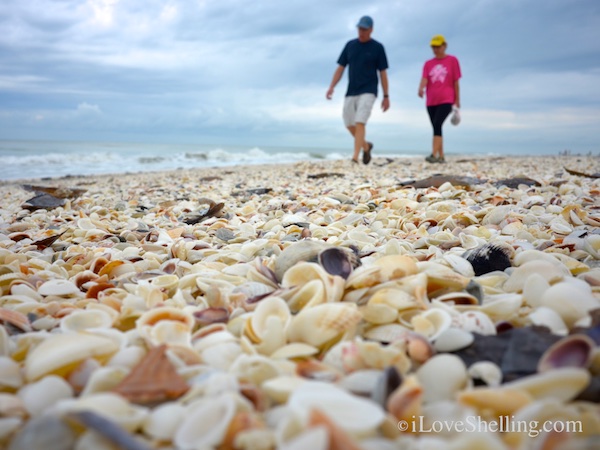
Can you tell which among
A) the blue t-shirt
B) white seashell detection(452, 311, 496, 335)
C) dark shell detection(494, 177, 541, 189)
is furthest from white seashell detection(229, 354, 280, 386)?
the blue t-shirt

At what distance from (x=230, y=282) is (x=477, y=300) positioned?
0.92 m

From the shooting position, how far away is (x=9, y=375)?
40.1 inches

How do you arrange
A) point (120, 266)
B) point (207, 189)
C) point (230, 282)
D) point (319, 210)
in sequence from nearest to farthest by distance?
point (230, 282) → point (120, 266) → point (319, 210) → point (207, 189)

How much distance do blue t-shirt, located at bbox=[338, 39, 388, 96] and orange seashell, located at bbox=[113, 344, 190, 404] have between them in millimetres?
8027

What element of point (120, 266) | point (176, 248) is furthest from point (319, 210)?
point (120, 266)

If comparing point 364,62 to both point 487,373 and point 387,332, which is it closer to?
point 387,332

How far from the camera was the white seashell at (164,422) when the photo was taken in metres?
0.85

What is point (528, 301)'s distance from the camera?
136cm

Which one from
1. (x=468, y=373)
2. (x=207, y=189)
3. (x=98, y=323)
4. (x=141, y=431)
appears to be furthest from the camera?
(x=207, y=189)

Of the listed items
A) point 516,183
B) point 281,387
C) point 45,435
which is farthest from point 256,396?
point 516,183

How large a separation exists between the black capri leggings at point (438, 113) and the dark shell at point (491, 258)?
294 inches

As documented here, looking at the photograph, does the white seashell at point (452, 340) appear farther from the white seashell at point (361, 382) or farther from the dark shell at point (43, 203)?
the dark shell at point (43, 203)

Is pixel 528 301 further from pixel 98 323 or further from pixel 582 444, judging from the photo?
pixel 98 323

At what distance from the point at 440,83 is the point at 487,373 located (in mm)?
8518
